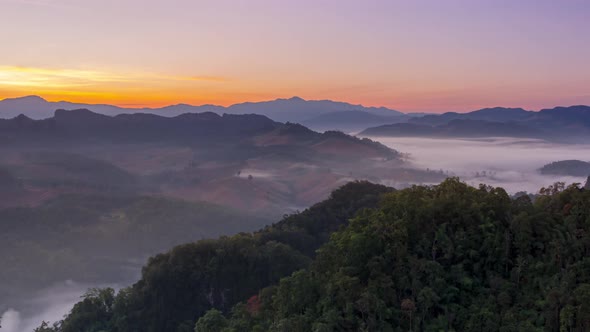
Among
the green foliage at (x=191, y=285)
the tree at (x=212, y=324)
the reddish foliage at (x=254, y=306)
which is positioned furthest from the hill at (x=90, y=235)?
the tree at (x=212, y=324)

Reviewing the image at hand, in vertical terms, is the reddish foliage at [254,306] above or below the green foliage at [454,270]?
below

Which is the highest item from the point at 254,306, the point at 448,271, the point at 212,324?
the point at 448,271

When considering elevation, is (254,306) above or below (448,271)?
below

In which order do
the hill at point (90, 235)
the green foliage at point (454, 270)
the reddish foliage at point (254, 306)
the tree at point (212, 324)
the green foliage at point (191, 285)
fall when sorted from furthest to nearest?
the hill at point (90, 235) → the green foliage at point (191, 285) → the reddish foliage at point (254, 306) → the tree at point (212, 324) → the green foliage at point (454, 270)

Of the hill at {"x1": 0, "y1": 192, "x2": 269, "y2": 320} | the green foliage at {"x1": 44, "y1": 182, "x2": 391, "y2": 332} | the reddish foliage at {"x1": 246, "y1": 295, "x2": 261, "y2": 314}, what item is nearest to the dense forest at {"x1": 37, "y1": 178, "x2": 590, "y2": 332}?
the reddish foliage at {"x1": 246, "y1": 295, "x2": 261, "y2": 314}

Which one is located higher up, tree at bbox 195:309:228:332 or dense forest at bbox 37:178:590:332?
dense forest at bbox 37:178:590:332

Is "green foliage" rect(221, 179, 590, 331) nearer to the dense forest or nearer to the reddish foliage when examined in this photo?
the dense forest

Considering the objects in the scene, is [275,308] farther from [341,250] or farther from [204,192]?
[204,192]

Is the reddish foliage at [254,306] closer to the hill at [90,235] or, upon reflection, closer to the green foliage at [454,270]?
the green foliage at [454,270]

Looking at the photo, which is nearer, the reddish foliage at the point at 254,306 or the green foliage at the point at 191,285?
the reddish foliage at the point at 254,306

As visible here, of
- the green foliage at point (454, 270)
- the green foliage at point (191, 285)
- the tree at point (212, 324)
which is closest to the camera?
the green foliage at point (454, 270)

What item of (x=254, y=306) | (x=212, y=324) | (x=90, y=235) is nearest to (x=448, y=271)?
(x=212, y=324)

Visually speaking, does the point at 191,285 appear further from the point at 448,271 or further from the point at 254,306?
the point at 448,271

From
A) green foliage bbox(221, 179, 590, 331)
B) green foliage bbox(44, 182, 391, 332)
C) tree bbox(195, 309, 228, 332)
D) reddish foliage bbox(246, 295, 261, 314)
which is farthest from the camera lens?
green foliage bbox(44, 182, 391, 332)
